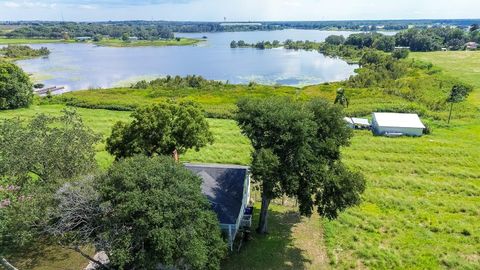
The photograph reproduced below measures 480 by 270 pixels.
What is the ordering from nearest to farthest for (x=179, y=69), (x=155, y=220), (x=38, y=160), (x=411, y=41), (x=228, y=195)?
(x=155, y=220), (x=38, y=160), (x=228, y=195), (x=179, y=69), (x=411, y=41)

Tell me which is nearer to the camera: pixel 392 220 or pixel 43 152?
pixel 43 152

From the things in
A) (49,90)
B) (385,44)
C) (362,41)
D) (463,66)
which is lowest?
(49,90)

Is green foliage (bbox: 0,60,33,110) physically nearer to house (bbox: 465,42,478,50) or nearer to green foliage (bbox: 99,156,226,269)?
green foliage (bbox: 99,156,226,269)

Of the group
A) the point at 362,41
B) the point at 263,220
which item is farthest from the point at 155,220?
the point at 362,41

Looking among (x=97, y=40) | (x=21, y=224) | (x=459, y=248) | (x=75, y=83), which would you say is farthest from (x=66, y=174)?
(x=97, y=40)

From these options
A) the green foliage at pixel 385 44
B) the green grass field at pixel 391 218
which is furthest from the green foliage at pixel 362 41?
the green grass field at pixel 391 218

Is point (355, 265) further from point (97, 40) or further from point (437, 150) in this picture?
point (97, 40)

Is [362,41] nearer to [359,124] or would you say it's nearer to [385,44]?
[385,44]
